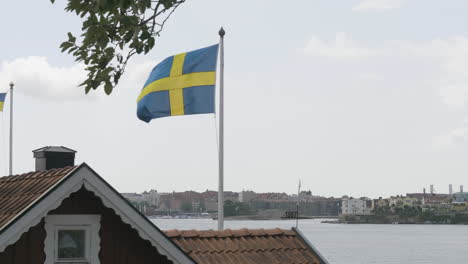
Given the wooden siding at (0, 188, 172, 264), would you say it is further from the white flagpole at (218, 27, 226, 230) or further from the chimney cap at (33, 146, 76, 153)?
the white flagpole at (218, 27, 226, 230)

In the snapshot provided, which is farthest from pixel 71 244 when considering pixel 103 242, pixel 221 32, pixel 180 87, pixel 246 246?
pixel 221 32

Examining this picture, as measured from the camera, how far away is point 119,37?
10.2 m

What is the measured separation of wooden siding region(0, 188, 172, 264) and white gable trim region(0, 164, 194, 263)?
0.39 metres

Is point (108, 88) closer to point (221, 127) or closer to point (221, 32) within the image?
point (221, 127)

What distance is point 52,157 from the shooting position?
60.5 feet

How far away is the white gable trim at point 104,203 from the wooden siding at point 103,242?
39 cm

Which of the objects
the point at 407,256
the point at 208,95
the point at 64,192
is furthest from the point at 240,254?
the point at 407,256

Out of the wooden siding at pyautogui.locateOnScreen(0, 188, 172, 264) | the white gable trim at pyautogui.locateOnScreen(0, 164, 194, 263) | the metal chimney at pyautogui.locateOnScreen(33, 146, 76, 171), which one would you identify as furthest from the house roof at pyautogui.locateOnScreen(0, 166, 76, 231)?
the metal chimney at pyautogui.locateOnScreen(33, 146, 76, 171)

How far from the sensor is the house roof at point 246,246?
18312 millimetres

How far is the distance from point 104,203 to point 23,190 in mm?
1522

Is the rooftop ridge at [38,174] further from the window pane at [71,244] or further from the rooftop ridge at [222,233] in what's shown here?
the rooftop ridge at [222,233]

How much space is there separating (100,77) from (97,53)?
247 millimetres

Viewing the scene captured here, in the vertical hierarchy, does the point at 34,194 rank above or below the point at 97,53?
below

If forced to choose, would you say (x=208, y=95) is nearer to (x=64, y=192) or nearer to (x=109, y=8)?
(x=64, y=192)
